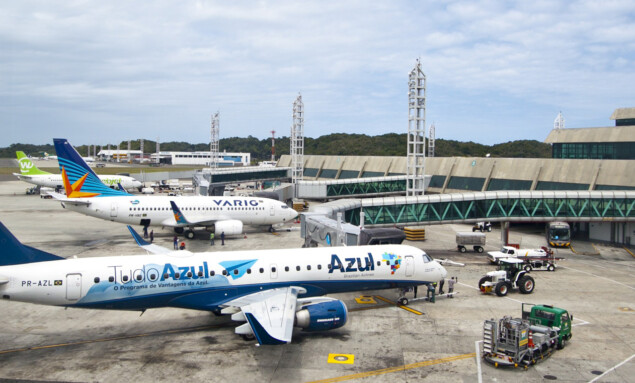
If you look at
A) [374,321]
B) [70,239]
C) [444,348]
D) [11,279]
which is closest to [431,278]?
[374,321]

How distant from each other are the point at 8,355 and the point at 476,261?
121 feet

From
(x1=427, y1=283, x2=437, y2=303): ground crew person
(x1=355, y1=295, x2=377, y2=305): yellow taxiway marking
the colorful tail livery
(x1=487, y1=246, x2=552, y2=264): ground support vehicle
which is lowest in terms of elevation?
(x1=355, y1=295, x2=377, y2=305): yellow taxiway marking

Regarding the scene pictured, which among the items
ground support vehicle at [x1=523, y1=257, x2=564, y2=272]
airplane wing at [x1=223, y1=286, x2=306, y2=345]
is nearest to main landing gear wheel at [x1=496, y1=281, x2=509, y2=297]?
ground support vehicle at [x1=523, y1=257, x2=564, y2=272]

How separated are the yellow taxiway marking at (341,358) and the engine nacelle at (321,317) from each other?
170 centimetres

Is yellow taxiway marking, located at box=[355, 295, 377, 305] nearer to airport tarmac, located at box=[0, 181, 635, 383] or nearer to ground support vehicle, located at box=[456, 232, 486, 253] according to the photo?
airport tarmac, located at box=[0, 181, 635, 383]

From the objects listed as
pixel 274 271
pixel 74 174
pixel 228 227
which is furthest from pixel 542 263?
pixel 74 174

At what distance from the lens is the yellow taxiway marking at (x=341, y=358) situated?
73.5 ft

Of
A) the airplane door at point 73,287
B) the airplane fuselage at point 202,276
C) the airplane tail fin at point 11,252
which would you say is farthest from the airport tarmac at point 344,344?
the airplane tail fin at point 11,252

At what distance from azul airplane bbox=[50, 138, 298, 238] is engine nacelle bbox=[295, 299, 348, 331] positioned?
102 feet

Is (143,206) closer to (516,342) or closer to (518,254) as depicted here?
(518,254)

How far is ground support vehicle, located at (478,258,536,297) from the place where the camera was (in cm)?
3353

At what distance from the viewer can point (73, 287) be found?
23.7 meters

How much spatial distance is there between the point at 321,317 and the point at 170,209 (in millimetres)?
36001

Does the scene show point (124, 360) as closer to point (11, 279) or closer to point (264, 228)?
point (11, 279)
